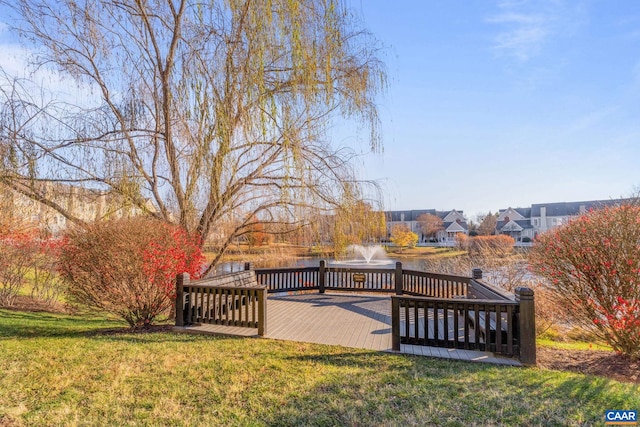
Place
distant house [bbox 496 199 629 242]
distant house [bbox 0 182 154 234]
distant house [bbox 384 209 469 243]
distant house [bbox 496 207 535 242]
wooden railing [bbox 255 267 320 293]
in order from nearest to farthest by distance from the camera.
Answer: distant house [bbox 0 182 154 234] → wooden railing [bbox 255 267 320 293] → distant house [bbox 496 199 629 242] → distant house [bbox 496 207 535 242] → distant house [bbox 384 209 469 243]

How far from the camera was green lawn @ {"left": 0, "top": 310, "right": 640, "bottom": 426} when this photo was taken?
2.53 m

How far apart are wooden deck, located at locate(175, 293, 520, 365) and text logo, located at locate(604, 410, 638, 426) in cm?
123

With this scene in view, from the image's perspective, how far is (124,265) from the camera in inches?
195

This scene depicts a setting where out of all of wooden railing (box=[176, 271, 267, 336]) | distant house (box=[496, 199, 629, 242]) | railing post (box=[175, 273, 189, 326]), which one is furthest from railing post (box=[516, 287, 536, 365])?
distant house (box=[496, 199, 629, 242])

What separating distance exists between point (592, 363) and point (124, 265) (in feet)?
21.9

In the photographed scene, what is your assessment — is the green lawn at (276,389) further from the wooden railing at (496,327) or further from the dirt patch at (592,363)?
the dirt patch at (592,363)

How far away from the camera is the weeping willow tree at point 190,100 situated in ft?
15.7

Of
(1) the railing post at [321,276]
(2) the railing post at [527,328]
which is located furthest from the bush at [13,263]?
(2) the railing post at [527,328]

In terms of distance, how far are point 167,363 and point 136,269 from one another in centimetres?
188

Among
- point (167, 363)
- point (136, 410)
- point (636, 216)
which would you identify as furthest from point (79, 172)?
point (636, 216)

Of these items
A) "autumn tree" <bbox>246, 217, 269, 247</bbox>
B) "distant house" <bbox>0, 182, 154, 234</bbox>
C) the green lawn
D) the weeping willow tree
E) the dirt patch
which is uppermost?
the weeping willow tree

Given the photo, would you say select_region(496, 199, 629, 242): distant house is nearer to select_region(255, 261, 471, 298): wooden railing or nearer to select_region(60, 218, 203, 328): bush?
select_region(255, 261, 471, 298): wooden railing

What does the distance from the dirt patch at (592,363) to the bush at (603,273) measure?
22cm

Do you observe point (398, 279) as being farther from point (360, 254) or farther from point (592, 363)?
point (592, 363)
